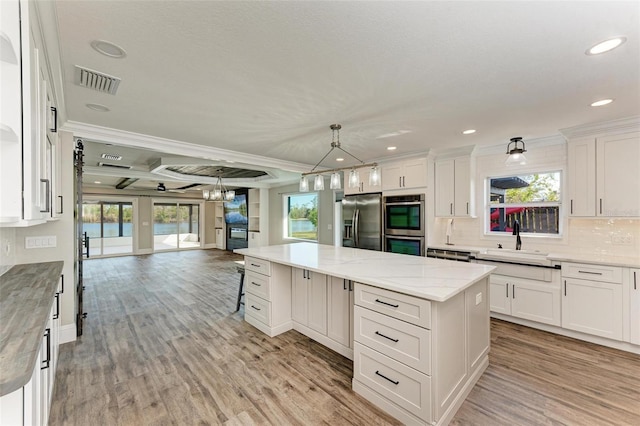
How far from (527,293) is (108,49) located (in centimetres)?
470

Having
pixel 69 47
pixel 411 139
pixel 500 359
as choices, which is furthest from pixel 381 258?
pixel 69 47

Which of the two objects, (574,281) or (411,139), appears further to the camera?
(411,139)

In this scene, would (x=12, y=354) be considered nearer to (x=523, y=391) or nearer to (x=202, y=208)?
(x=523, y=391)

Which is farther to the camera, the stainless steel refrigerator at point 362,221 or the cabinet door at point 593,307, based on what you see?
the stainless steel refrigerator at point 362,221

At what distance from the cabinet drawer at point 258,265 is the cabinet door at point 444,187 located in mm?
2877

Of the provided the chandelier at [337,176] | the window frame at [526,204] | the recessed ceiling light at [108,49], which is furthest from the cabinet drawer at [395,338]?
the window frame at [526,204]

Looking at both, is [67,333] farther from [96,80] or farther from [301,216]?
[301,216]

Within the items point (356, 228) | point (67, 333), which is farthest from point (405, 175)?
point (67, 333)

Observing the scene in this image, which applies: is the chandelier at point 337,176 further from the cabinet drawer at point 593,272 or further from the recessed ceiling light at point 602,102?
the cabinet drawer at point 593,272

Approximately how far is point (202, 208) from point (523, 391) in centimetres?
1123

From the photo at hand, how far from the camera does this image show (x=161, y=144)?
3721 mm

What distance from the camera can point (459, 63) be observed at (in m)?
1.87

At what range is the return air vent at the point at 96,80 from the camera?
199 centimetres

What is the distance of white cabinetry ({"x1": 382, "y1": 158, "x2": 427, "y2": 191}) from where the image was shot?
4.38m
